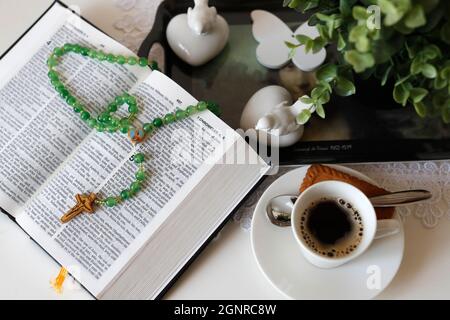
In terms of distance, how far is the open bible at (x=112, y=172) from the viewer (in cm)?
64

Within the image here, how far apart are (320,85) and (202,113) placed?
7.1 inches

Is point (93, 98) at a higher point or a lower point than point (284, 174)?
lower

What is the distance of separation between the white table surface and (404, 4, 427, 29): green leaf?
12.6 inches

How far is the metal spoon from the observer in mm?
623

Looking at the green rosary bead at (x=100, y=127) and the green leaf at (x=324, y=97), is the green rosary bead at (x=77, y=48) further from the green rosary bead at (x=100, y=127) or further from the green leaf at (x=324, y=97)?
the green leaf at (x=324, y=97)

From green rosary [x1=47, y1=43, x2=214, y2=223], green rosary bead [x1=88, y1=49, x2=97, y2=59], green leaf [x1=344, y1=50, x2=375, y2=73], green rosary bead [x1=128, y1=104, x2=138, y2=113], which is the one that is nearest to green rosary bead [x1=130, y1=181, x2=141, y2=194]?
green rosary [x1=47, y1=43, x2=214, y2=223]

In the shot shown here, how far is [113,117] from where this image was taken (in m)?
0.69

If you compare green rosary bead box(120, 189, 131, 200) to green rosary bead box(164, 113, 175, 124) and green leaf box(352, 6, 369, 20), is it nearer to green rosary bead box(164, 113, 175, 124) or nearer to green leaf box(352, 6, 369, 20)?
green rosary bead box(164, 113, 175, 124)

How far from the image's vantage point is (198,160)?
66 centimetres

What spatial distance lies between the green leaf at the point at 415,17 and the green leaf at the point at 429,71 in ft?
0.22

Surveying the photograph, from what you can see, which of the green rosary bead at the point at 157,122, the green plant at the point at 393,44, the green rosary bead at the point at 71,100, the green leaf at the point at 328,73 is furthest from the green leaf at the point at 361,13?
the green rosary bead at the point at 71,100

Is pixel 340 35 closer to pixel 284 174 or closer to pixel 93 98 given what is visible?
pixel 284 174

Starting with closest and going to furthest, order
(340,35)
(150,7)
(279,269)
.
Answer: (340,35) → (279,269) → (150,7)

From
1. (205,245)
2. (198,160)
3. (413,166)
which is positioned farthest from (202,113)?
(413,166)
